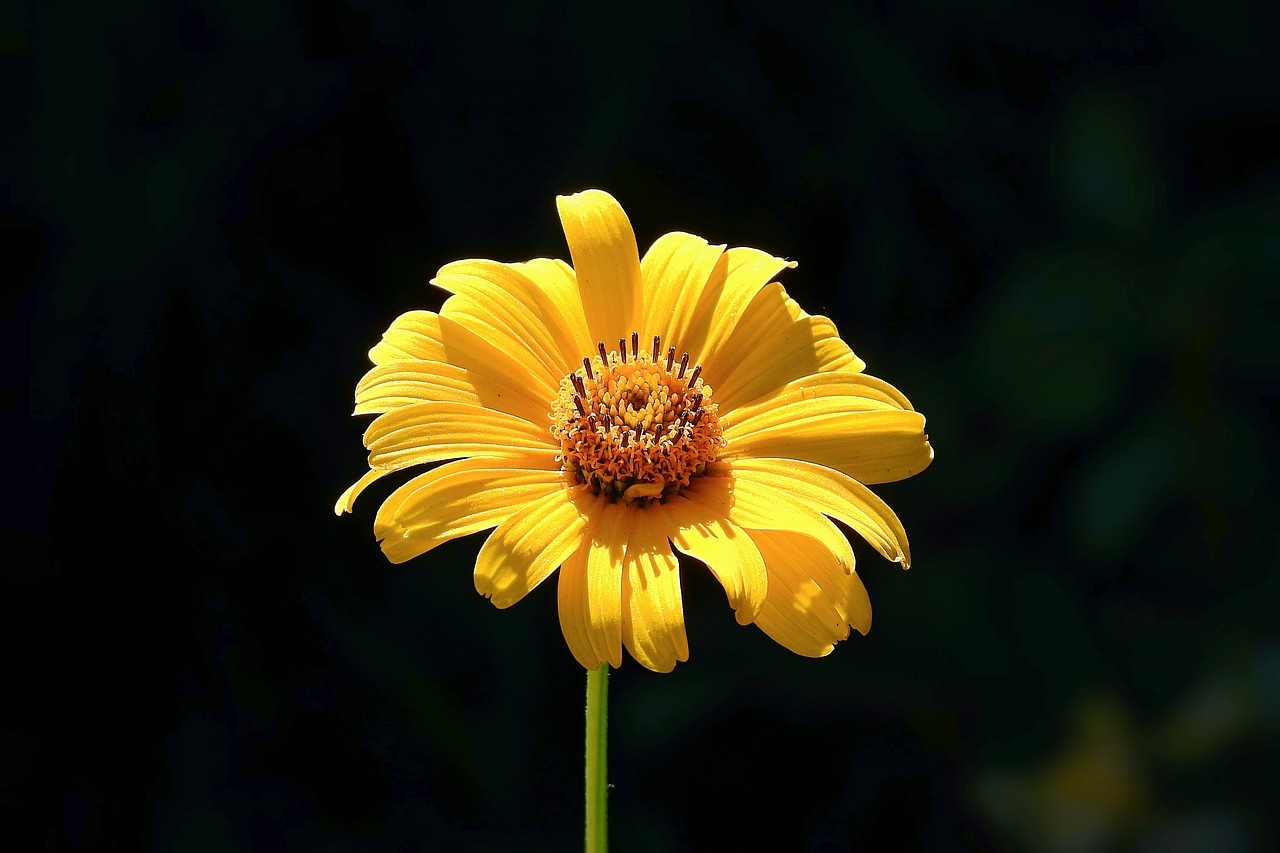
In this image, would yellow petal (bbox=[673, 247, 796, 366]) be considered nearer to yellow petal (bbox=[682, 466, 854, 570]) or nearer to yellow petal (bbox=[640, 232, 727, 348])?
yellow petal (bbox=[640, 232, 727, 348])

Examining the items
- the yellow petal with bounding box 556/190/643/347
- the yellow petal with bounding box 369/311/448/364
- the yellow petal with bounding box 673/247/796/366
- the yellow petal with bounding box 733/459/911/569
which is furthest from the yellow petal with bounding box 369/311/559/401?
the yellow petal with bounding box 733/459/911/569

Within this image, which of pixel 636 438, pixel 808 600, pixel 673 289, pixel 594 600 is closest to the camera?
pixel 594 600

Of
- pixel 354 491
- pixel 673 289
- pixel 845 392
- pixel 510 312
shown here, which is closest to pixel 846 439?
pixel 845 392

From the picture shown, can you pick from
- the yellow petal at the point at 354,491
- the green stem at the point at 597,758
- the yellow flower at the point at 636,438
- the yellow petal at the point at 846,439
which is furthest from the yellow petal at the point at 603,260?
the green stem at the point at 597,758

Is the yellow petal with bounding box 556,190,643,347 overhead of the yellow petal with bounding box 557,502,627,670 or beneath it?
overhead

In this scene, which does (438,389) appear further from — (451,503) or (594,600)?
(594,600)

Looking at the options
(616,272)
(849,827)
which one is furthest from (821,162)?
(849,827)
